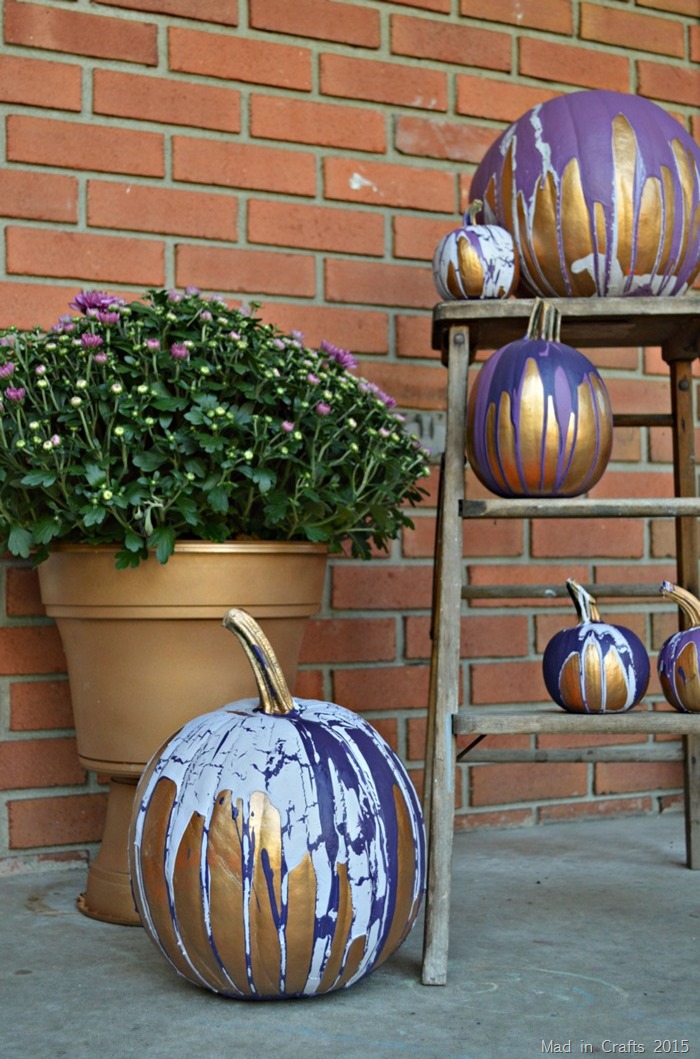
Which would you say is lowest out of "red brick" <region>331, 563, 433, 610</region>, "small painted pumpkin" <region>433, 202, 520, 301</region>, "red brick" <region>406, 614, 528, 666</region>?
"red brick" <region>406, 614, 528, 666</region>

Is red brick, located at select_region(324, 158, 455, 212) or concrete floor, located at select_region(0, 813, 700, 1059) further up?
red brick, located at select_region(324, 158, 455, 212)

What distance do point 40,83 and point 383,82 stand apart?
0.74 metres

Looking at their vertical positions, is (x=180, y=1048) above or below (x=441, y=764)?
below

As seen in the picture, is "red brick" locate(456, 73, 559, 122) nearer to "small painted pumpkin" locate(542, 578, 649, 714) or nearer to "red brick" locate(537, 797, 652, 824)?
"small painted pumpkin" locate(542, 578, 649, 714)

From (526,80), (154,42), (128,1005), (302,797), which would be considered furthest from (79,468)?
(526,80)

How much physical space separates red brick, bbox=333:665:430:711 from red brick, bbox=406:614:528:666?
0.15 ft

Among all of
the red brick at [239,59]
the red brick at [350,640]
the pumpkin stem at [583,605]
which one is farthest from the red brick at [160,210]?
the pumpkin stem at [583,605]

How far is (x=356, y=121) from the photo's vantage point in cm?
247

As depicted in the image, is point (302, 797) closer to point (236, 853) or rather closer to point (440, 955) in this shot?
point (236, 853)

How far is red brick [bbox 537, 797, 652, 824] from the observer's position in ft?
8.38

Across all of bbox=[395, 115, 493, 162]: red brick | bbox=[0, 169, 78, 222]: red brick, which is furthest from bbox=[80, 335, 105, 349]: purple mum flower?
bbox=[395, 115, 493, 162]: red brick

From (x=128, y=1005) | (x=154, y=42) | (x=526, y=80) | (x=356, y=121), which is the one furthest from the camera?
(x=526, y=80)

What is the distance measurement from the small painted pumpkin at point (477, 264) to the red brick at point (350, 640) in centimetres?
87

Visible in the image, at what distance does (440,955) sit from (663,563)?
1.41 m
